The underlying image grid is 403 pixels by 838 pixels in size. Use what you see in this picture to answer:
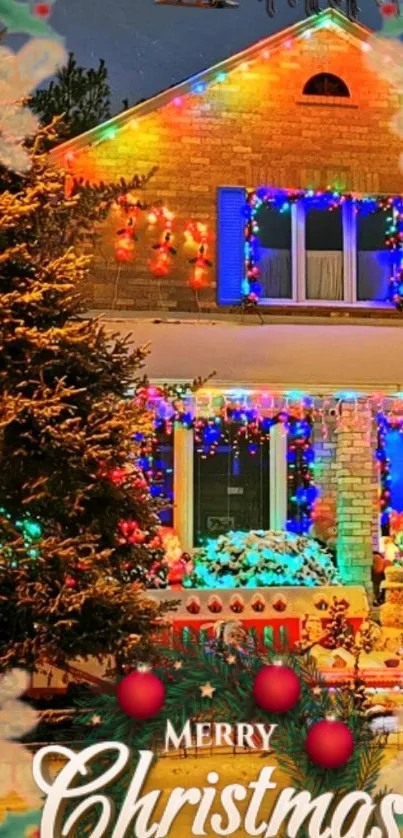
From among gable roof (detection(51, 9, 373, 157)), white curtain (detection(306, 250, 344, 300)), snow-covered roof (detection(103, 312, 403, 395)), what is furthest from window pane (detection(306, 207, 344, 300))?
gable roof (detection(51, 9, 373, 157))

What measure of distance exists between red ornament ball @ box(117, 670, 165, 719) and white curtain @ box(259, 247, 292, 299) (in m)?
8.66

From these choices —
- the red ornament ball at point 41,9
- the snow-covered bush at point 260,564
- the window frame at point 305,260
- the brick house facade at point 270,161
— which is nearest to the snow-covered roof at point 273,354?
the brick house facade at point 270,161

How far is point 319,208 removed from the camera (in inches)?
480

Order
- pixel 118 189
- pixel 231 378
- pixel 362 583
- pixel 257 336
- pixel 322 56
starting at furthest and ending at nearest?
pixel 322 56 < pixel 362 583 < pixel 257 336 < pixel 231 378 < pixel 118 189

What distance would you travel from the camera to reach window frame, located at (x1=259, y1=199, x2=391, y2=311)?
12.0 metres

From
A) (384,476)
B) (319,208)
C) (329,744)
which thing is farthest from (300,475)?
(329,744)

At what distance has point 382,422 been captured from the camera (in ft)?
38.8

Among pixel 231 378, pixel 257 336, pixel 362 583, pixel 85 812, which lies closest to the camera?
pixel 85 812

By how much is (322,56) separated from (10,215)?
7.58 meters

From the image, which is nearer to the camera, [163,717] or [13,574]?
[163,717]

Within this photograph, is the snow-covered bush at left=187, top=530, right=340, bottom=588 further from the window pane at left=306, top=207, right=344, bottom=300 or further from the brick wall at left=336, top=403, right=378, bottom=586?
the window pane at left=306, top=207, right=344, bottom=300

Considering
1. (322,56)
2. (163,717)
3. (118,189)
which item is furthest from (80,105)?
(163,717)

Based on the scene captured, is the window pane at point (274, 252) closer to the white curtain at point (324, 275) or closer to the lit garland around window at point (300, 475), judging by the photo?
the white curtain at point (324, 275)

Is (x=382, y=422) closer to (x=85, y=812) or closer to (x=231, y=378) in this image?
(x=231, y=378)
